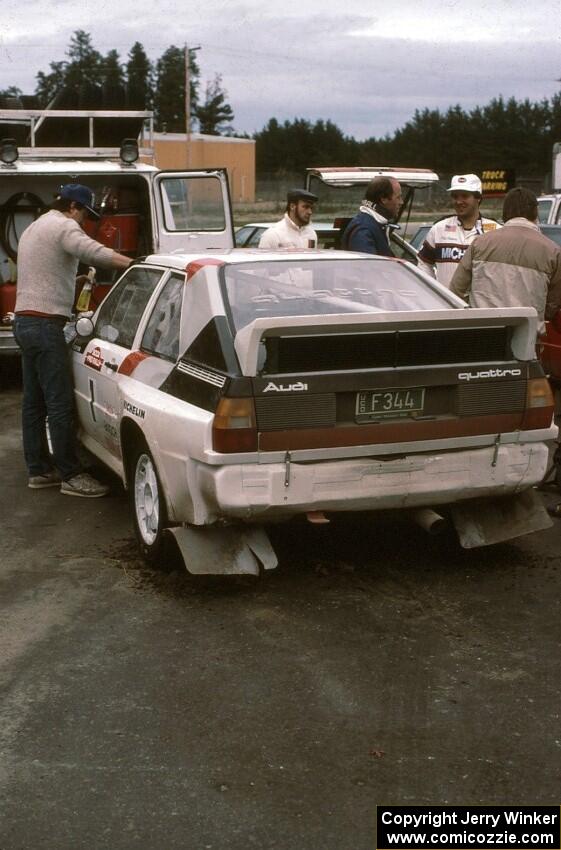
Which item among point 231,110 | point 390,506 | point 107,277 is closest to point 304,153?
point 231,110

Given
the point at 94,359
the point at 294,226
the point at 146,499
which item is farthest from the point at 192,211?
the point at 146,499

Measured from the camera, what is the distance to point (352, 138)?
123375 mm

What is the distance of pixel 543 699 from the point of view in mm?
4336

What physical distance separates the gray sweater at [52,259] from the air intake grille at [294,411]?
106 inches

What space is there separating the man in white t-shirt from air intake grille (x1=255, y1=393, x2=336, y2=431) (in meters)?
4.45

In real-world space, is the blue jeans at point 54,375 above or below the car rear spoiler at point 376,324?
below

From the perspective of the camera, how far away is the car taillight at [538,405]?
5.68m

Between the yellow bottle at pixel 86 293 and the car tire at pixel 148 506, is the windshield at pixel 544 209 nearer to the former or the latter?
the yellow bottle at pixel 86 293

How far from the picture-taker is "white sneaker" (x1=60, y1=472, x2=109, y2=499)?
305 inches

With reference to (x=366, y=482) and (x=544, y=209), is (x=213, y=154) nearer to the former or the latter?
(x=544, y=209)

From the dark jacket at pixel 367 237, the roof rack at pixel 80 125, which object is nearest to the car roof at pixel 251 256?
the dark jacket at pixel 367 237

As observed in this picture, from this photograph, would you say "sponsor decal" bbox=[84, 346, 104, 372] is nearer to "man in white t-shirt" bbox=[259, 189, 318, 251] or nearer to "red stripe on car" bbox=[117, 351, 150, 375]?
"red stripe on car" bbox=[117, 351, 150, 375]

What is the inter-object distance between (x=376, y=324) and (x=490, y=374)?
2.17ft

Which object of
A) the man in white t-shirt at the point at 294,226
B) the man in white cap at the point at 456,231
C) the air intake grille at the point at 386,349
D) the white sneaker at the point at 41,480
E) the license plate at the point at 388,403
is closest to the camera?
the air intake grille at the point at 386,349
